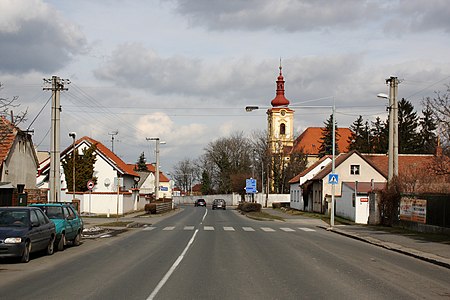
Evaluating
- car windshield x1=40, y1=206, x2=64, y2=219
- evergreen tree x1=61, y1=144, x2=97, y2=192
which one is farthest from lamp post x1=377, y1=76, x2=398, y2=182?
evergreen tree x1=61, y1=144, x2=97, y2=192

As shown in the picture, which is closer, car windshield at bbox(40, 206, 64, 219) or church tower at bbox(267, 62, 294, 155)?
car windshield at bbox(40, 206, 64, 219)

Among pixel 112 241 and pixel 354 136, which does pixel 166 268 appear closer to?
pixel 112 241

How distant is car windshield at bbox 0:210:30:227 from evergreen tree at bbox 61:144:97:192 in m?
39.9

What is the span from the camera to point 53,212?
20.8m

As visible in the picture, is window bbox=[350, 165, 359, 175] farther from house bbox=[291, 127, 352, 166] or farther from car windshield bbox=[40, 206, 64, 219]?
house bbox=[291, 127, 352, 166]

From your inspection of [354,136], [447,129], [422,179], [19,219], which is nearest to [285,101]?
[354,136]

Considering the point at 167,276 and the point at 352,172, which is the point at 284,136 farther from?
the point at 167,276

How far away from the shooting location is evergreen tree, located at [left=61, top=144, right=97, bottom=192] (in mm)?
56688

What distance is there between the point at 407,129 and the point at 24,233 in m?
73.6

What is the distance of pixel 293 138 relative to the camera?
107m

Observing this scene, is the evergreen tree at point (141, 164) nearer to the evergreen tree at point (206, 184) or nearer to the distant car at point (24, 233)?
the evergreen tree at point (206, 184)

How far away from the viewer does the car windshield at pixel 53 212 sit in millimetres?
20581

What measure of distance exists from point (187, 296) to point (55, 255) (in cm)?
930

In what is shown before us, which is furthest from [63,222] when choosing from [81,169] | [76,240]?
[81,169]
